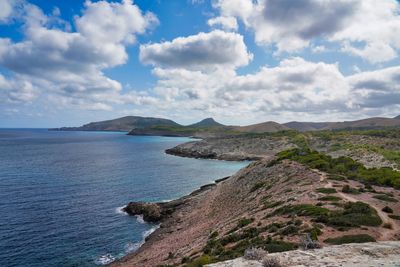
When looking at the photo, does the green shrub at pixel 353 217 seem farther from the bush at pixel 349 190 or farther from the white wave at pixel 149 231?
the white wave at pixel 149 231

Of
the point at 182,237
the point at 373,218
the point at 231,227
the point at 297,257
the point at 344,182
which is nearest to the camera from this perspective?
the point at 297,257

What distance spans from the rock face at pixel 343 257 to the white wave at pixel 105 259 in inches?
866

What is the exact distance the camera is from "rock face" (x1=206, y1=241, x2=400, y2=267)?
53.1ft

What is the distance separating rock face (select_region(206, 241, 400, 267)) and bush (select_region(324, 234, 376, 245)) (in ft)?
4.95

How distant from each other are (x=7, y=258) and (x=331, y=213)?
34857 mm

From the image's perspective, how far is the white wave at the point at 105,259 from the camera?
35.5 metres

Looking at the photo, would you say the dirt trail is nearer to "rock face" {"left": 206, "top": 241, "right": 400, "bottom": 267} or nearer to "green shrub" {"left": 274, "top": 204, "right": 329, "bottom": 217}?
"rock face" {"left": 206, "top": 241, "right": 400, "bottom": 267}

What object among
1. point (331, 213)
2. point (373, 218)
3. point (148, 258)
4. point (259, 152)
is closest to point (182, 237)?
point (148, 258)

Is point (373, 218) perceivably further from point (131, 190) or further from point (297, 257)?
point (131, 190)

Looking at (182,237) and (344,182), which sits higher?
(344,182)

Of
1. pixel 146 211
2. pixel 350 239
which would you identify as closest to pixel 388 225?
pixel 350 239

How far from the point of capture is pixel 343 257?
17.2 m

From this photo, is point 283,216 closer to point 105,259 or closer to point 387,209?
point 387,209

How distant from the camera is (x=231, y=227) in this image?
33344 millimetres
